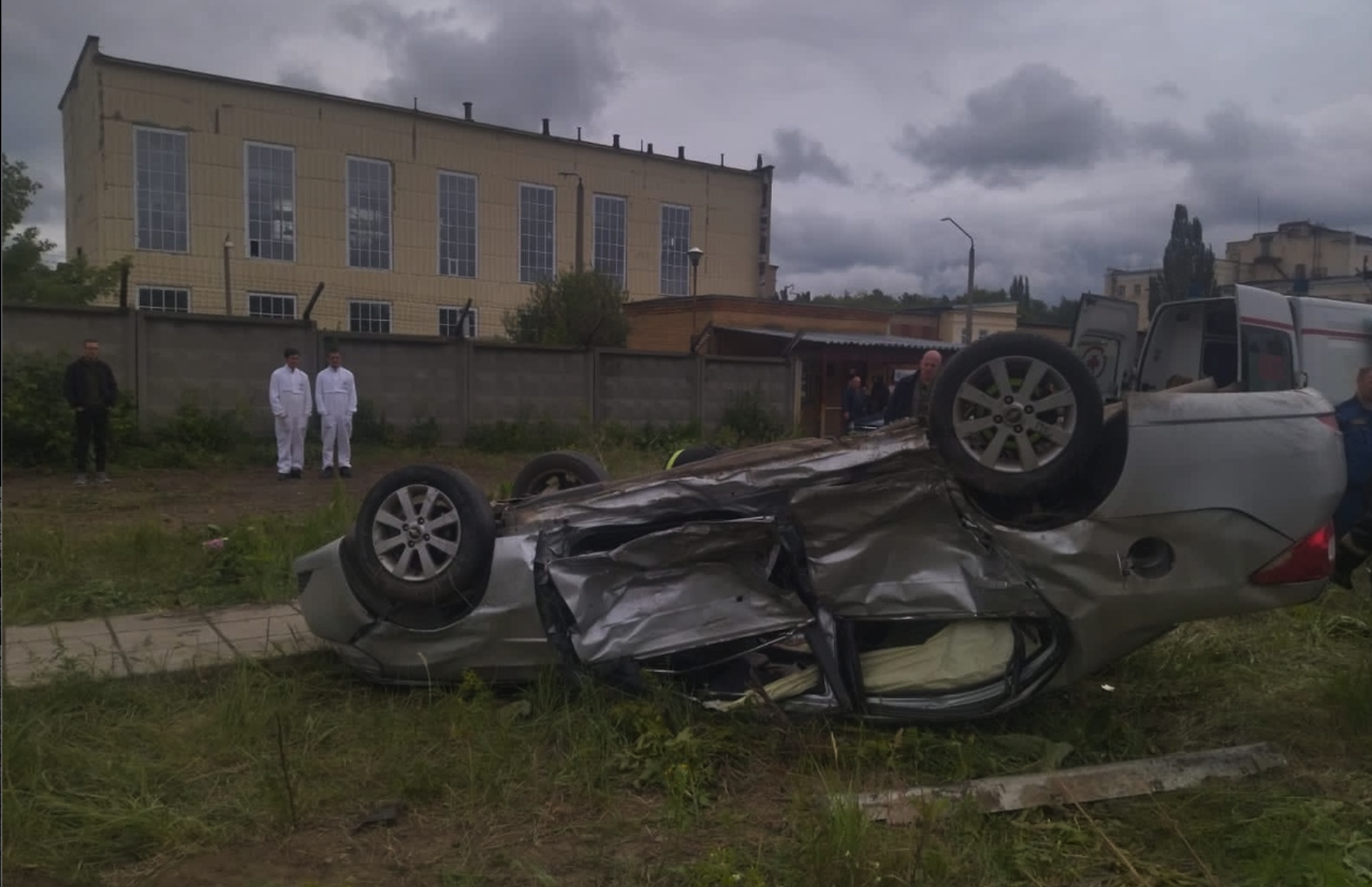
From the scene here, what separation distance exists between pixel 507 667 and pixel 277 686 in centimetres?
110

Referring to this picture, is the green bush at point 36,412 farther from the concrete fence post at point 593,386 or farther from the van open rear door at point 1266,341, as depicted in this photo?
the van open rear door at point 1266,341

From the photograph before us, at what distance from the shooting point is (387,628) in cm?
446

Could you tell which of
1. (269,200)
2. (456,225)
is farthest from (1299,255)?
(269,200)

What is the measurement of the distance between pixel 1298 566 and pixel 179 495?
398 inches

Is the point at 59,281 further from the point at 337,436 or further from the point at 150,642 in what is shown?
the point at 150,642

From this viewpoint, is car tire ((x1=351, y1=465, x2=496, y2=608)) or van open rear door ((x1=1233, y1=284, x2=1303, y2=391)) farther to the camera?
van open rear door ((x1=1233, y1=284, x2=1303, y2=391))

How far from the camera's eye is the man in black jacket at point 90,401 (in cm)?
1123

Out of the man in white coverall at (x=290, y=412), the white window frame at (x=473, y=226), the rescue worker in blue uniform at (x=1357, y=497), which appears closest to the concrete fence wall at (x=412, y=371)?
the man in white coverall at (x=290, y=412)

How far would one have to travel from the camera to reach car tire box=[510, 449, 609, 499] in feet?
Answer: 18.5

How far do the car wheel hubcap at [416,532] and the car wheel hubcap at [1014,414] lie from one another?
6.60 ft

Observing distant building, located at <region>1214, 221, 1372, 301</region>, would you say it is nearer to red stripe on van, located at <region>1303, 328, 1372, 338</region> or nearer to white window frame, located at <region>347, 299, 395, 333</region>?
red stripe on van, located at <region>1303, 328, 1372, 338</region>

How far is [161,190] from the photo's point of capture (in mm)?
29938

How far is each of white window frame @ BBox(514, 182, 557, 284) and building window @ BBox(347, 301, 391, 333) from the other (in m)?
4.88

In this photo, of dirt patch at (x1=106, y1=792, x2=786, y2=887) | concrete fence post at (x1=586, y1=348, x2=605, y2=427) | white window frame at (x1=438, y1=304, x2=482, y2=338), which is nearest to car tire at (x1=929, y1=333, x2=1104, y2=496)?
dirt patch at (x1=106, y1=792, x2=786, y2=887)
